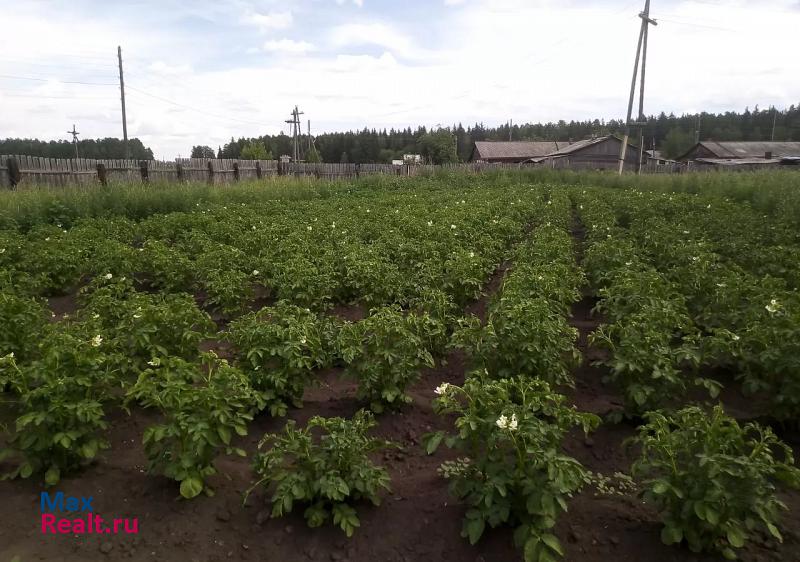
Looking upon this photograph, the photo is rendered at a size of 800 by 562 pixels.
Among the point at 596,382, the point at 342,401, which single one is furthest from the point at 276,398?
the point at 596,382

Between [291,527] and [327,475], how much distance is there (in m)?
0.47

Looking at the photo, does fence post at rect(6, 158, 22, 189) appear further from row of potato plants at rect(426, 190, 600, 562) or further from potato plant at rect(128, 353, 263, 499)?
row of potato plants at rect(426, 190, 600, 562)

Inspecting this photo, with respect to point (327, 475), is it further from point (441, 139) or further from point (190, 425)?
point (441, 139)

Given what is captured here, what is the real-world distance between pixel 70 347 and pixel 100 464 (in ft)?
2.79

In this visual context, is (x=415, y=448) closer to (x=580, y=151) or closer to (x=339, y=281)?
(x=339, y=281)

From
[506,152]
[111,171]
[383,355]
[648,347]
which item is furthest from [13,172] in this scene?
[506,152]

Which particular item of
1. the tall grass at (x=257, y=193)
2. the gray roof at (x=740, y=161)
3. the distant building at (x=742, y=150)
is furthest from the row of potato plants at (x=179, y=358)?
the distant building at (x=742, y=150)

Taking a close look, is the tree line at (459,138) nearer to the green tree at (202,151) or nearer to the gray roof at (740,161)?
the green tree at (202,151)

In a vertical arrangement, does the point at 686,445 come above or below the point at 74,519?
above

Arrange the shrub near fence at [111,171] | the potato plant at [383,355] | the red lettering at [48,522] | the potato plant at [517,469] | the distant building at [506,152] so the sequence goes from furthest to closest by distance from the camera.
A: the distant building at [506,152] < the shrub near fence at [111,171] < the potato plant at [383,355] < the red lettering at [48,522] < the potato plant at [517,469]

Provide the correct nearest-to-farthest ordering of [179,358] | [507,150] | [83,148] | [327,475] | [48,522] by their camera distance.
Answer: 1. [327,475]
2. [48,522]
3. [179,358]
4. [83,148]
5. [507,150]

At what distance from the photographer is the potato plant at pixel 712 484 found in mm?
2555

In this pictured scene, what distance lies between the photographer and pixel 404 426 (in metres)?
4.37

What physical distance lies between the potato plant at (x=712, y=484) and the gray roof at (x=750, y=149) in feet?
222
